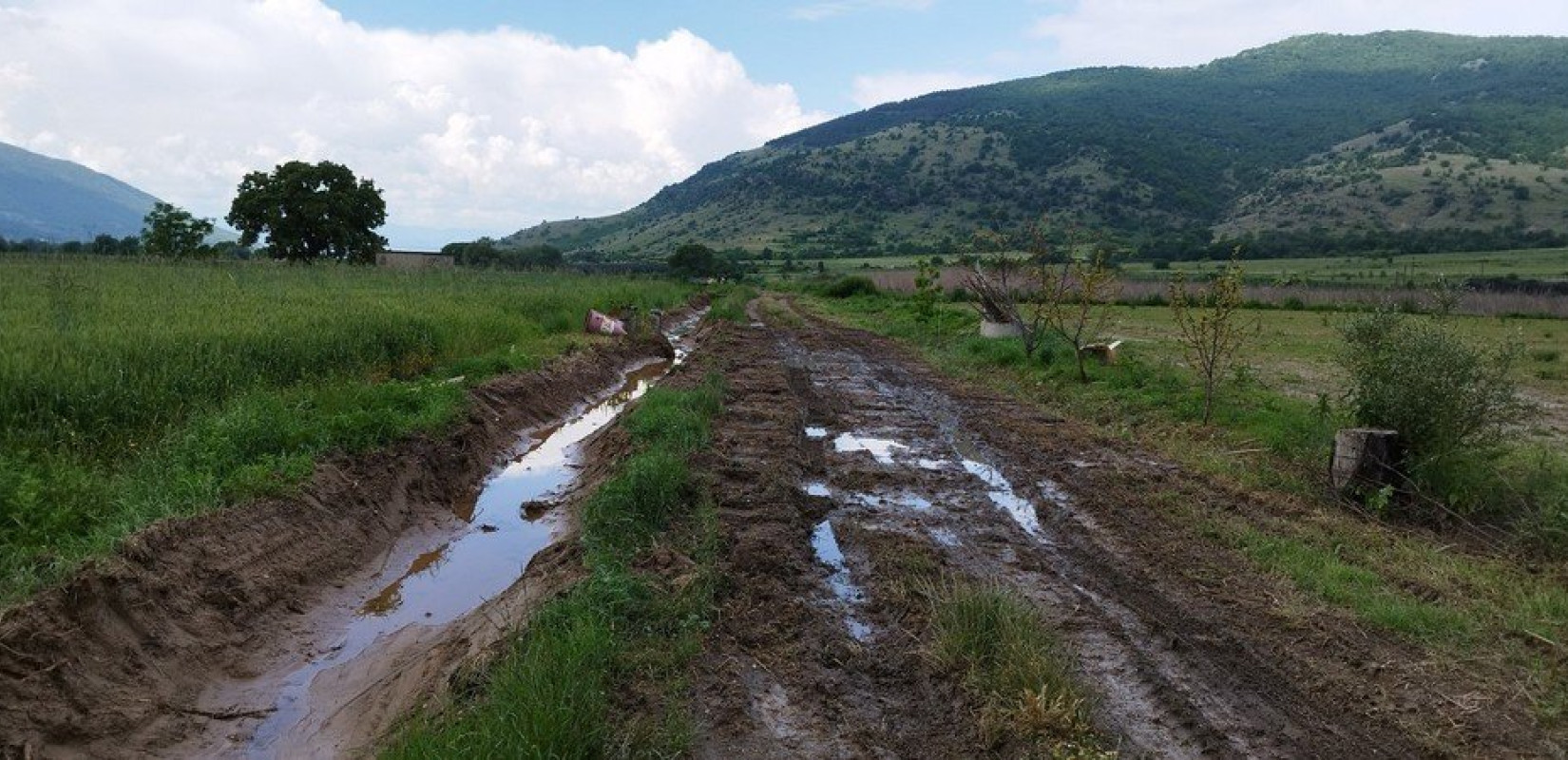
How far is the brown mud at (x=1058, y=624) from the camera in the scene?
4.15 m

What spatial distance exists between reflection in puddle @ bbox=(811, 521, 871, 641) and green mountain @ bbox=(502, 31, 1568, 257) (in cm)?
5993

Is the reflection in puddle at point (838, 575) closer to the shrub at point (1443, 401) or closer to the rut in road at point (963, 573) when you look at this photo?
the rut in road at point (963, 573)

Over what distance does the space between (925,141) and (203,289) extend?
141 metres

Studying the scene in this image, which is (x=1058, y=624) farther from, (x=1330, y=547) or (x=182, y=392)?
(x=182, y=392)

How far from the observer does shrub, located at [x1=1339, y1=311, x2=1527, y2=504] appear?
7.69 meters

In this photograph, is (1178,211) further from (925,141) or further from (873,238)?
(925,141)

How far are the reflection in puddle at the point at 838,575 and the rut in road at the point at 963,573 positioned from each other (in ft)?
0.05

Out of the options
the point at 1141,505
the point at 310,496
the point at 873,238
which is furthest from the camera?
the point at 873,238

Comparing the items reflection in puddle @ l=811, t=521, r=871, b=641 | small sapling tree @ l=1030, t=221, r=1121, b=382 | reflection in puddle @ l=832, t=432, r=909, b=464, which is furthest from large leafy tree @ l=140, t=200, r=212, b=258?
reflection in puddle @ l=811, t=521, r=871, b=641

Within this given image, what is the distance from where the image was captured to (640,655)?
464cm

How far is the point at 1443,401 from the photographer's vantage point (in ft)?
25.4

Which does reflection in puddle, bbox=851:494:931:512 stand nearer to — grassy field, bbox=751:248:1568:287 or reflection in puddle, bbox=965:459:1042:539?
reflection in puddle, bbox=965:459:1042:539

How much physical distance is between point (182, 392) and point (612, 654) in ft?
22.1

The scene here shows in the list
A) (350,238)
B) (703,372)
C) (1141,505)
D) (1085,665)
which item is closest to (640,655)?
(1085,665)
